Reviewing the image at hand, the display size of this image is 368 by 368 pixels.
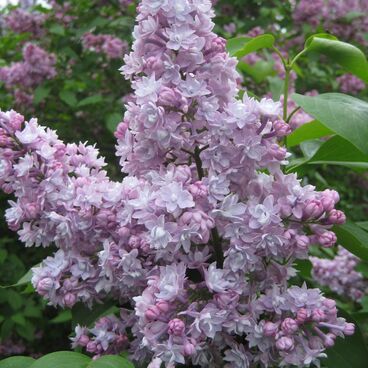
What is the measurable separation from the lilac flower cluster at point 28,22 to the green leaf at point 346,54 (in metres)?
3.27

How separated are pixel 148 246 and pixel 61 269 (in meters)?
0.21

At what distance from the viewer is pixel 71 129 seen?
388 centimetres

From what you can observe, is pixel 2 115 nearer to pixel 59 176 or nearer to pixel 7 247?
pixel 59 176

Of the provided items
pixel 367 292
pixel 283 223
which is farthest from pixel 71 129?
pixel 283 223

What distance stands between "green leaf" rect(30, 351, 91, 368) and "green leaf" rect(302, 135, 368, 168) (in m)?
0.70

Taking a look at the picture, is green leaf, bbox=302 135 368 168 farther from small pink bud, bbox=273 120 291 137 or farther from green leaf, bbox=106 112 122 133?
green leaf, bbox=106 112 122 133

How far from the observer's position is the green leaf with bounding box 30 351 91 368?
3.57 ft

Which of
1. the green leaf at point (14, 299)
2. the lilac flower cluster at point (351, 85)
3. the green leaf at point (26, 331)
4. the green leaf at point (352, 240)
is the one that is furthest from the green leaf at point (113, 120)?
the green leaf at point (352, 240)

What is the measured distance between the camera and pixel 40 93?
3879 millimetres

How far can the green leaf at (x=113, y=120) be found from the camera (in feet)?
11.2

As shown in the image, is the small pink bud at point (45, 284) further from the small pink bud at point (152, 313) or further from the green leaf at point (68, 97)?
the green leaf at point (68, 97)

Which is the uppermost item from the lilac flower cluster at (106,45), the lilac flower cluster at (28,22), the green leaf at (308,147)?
the green leaf at (308,147)

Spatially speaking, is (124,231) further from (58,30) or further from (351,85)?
(351,85)

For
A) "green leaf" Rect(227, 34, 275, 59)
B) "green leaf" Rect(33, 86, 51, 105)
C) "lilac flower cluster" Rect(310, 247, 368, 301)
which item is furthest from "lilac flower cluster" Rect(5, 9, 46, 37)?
"green leaf" Rect(227, 34, 275, 59)
